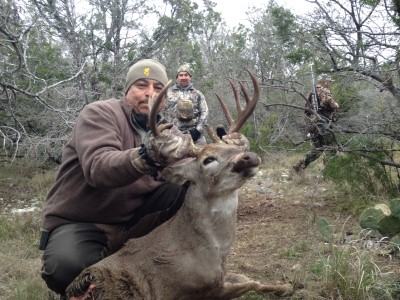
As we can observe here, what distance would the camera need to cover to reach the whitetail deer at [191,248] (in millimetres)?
3369

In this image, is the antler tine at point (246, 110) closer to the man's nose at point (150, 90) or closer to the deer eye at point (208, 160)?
the deer eye at point (208, 160)

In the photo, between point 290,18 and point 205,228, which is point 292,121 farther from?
point 205,228

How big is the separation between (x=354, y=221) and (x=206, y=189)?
2.83 meters

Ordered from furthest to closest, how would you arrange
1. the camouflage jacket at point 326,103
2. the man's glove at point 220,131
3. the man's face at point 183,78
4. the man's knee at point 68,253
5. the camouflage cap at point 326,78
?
1. the man's face at point 183,78
2. the camouflage jacket at point 326,103
3. the camouflage cap at point 326,78
4. the man's glove at point 220,131
5. the man's knee at point 68,253

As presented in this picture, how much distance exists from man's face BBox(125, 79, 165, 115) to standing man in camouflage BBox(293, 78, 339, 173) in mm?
2289

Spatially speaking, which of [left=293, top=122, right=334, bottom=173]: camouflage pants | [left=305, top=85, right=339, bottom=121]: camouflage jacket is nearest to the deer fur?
[left=293, top=122, right=334, bottom=173]: camouflage pants

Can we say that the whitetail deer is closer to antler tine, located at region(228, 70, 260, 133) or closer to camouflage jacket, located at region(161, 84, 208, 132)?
antler tine, located at region(228, 70, 260, 133)

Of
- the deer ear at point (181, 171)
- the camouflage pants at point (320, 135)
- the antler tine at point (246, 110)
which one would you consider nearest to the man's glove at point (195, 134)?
the camouflage pants at point (320, 135)

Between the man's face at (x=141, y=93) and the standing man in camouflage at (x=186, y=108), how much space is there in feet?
12.2

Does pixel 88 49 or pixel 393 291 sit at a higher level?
pixel 88 49

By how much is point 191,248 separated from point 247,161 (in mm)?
666

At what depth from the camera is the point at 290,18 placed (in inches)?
272

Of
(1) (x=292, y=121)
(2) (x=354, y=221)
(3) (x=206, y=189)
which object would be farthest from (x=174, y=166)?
(1) (x=292, y=121)

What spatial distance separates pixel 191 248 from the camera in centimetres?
344
